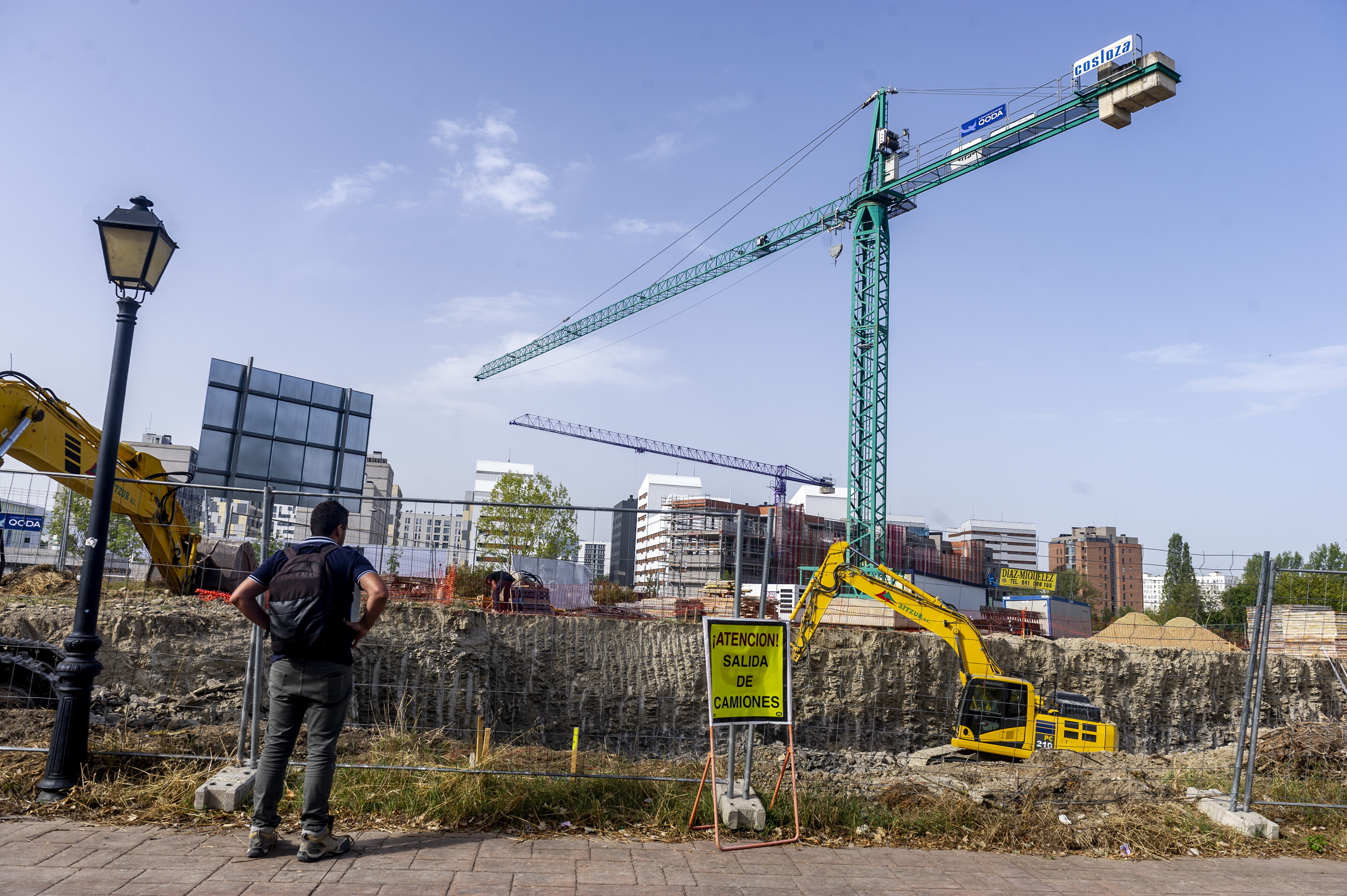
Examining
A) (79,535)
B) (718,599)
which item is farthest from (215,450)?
(718,599)

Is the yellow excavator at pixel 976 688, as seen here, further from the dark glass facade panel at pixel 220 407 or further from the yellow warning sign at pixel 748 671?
the dark glass facade panel at pixel 220 407

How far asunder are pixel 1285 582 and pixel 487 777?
441 inches

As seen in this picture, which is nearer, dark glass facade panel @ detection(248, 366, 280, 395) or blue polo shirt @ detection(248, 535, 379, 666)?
blue polo shirt @ detection(248, 535, 379, 666)

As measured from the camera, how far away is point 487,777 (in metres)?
5.45

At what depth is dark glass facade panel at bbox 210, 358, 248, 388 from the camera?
20906mm

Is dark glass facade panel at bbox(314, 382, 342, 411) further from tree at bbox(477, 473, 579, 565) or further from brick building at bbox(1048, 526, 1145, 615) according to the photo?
brick building at bbox(1048, 526, 1145, 615)

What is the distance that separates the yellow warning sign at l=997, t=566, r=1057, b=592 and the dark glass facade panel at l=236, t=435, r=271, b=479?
18496 millimetres

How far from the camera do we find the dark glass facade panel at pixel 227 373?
20.9 meters

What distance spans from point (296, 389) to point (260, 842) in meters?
19.8

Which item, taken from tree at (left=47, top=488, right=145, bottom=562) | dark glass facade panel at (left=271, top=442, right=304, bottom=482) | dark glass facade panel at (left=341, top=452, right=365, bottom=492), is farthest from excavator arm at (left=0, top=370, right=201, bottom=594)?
dark glass facade panel at (left=341, top=452, right=365, bottom=492)

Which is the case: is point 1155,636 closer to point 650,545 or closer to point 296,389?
point 650,545

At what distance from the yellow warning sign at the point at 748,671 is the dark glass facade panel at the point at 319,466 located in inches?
769

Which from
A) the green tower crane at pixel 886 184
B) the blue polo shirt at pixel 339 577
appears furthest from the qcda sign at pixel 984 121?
the blue polo shirt at pixel 339 577

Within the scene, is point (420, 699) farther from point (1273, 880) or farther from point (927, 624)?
point (1273, 880)
